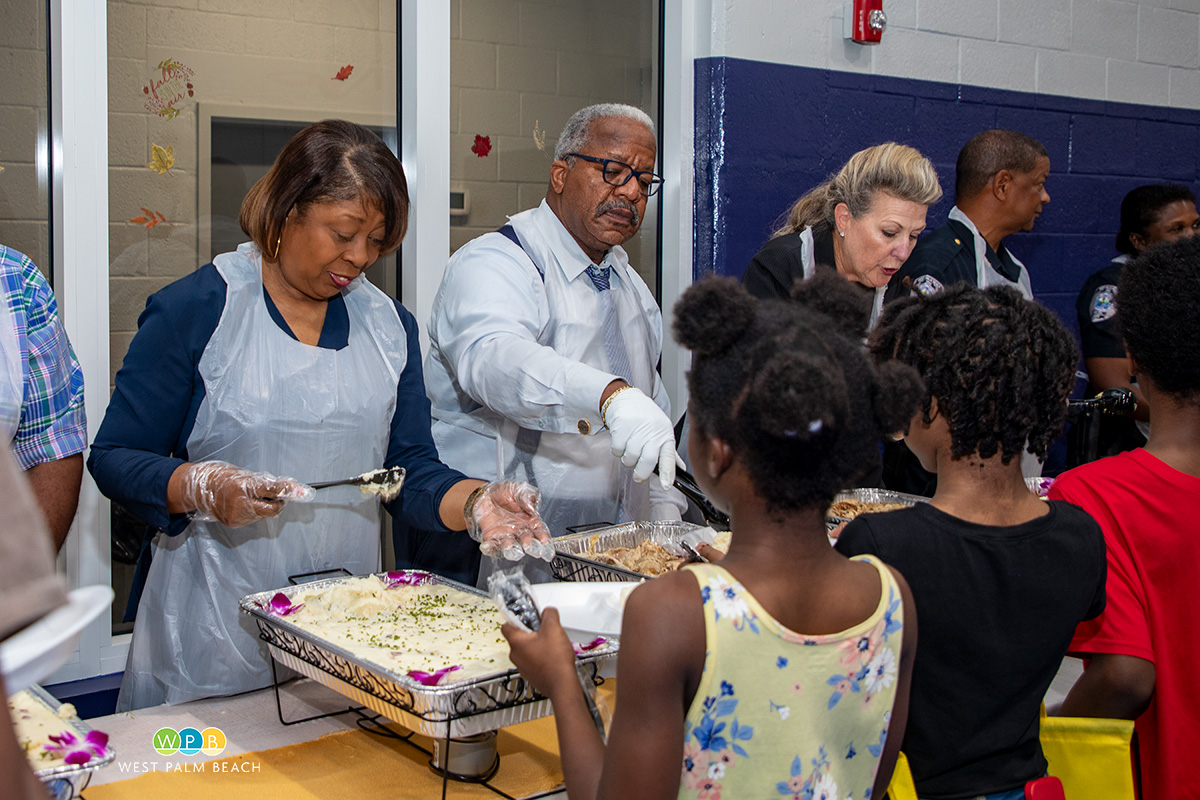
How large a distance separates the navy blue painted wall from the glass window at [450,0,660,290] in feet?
0.76

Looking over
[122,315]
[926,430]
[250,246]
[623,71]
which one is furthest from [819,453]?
[623,71]

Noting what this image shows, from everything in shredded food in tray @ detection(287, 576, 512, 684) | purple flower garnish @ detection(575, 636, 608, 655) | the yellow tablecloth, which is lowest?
the yellow tablecloth

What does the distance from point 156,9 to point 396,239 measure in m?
1.03

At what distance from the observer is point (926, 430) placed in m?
1.27

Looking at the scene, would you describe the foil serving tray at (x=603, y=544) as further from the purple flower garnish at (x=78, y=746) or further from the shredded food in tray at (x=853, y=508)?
the purple flower garnish at (x=78, y=746)

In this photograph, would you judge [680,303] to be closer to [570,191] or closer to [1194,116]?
[570,191]

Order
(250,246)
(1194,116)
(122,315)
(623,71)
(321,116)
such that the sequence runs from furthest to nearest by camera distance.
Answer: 1. (1194,116)
2. (623,71)
3. (321,116)
4. (122,315)
5. (250,246)

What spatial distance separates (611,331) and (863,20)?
1.59m

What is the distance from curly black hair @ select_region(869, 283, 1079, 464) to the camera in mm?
1229

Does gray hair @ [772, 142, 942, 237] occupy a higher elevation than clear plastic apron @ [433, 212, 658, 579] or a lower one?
higher

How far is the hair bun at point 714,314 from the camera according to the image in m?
0.94

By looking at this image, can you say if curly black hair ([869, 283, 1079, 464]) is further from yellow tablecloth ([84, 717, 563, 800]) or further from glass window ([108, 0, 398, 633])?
glass window ([108, 0, 398, 633])

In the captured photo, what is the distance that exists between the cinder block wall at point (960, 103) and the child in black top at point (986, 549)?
1.90 meters

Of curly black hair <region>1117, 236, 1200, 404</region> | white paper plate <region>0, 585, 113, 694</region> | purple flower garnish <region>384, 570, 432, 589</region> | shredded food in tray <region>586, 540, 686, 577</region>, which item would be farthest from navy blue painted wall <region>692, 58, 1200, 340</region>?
white paper plate <region>0, 585, 113, 694</region>
